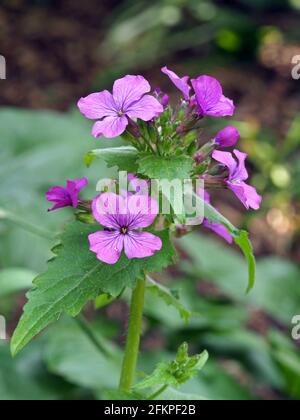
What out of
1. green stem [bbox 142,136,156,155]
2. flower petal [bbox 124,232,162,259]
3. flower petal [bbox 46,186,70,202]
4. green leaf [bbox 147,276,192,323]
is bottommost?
green leaf [bbox 147,276,192,323]

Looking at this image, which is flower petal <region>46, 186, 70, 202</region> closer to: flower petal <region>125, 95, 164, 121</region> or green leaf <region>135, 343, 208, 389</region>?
flower petal <region>125, 95, 164, 121</region>

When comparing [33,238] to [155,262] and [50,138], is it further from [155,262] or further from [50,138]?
[155,262]

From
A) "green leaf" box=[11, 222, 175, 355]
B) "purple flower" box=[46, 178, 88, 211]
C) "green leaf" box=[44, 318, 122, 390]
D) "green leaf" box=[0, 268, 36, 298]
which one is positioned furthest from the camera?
"green leaf" box=[44, 318, 122, 390]

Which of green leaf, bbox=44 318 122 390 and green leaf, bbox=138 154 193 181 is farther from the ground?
green leaf, bbox=138 154 193 181

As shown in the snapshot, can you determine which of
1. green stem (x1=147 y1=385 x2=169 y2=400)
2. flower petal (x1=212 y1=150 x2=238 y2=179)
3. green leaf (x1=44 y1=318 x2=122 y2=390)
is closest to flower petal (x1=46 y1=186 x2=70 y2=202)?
flower petal (x1=212 y1=150 x2=238 y2=179)

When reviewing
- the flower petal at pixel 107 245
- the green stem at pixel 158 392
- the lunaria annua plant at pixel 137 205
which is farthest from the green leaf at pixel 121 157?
the green stem at pixel 158 392
